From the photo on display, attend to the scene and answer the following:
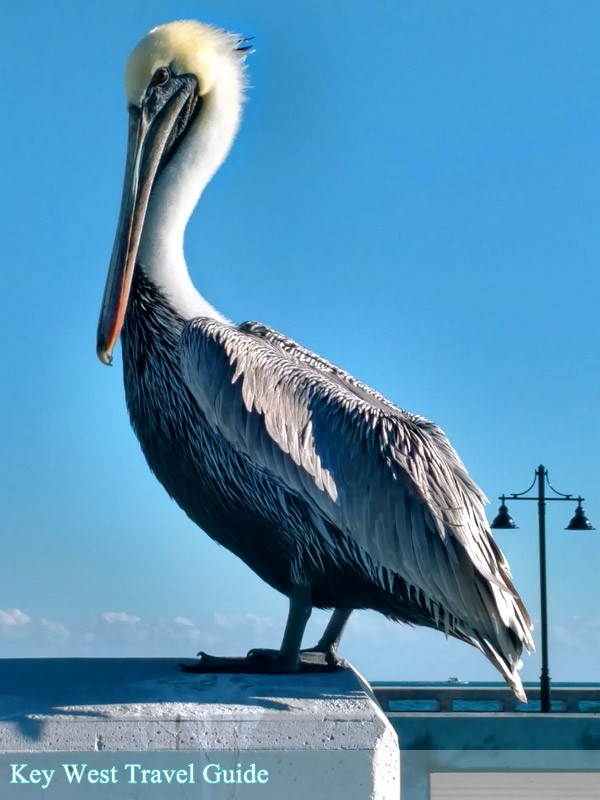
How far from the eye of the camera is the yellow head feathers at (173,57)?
4.83 metres

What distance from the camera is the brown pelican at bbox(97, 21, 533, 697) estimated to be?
4.04 m

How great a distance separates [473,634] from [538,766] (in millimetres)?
4419

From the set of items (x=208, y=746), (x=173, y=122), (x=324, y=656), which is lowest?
(x=208, y=746)

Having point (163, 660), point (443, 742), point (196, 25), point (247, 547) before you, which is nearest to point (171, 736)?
point (247, 547)

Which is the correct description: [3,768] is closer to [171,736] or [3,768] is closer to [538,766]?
[171,736]

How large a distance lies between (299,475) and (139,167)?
1.85 m

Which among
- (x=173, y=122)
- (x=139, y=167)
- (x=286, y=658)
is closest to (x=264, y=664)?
(x=286, y=658)

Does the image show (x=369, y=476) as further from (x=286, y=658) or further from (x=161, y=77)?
(x=161, y=77)

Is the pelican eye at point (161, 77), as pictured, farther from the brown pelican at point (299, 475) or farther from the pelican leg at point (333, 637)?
the pelican leg at point (333, 637)

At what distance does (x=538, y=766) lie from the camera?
25.8ft

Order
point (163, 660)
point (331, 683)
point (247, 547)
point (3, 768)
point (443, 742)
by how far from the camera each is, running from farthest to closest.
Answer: point (443, 742) → point (163, 660) → point (247, 547) → point (331, 683) → point (3, 768)

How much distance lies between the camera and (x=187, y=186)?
16.0ft

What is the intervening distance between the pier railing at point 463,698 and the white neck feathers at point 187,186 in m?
6.21

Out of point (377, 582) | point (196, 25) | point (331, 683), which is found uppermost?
point (196, 25)
